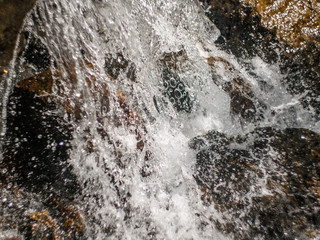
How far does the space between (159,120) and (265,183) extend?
68.6 inches

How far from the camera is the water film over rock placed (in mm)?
1909

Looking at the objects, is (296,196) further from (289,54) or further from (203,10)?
(203,10)

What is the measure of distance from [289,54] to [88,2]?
3.17 m

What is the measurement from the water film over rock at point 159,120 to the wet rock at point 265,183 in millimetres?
12

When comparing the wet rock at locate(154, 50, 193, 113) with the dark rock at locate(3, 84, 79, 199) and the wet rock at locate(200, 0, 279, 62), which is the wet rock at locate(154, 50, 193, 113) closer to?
the wet rock at locate(200, 0, 279, 62)

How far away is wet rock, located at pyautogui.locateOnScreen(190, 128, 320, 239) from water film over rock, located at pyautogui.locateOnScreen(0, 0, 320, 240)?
1cm

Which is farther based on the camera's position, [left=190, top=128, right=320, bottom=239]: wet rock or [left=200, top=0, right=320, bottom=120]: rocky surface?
[left=200, top=0, right=320, bottom=120]: rocky surface

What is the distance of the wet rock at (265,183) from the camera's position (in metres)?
1.70

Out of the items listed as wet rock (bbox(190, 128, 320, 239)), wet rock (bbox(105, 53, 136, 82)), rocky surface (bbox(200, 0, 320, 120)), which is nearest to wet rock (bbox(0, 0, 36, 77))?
wet rock (bbox(105, 53, 136, 82))

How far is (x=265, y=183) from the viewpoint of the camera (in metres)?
1.98

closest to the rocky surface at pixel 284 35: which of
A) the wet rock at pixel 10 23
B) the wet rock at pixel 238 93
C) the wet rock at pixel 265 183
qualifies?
the wet rock at pixel 238 93

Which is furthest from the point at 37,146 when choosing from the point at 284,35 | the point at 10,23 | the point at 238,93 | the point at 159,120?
the point at 284,35

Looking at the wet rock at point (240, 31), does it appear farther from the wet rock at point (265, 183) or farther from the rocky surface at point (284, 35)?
the wet rock at point (265, 183)

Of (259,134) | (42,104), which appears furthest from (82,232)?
(259,134)
